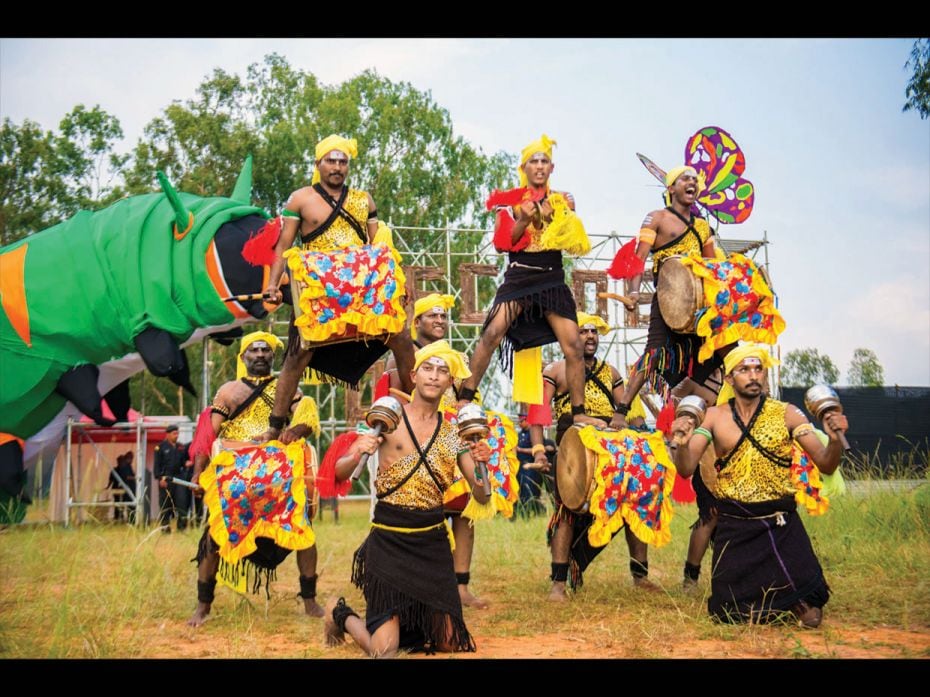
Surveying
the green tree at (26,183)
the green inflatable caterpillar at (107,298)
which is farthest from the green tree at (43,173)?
the green inflatable caterpillar at (107,298)

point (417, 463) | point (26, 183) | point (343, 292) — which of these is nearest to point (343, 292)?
point (343, 292)

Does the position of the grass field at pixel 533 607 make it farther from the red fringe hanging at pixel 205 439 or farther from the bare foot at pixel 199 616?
the red fringe hanging at pixel 205 439

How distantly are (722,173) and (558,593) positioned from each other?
3.18m

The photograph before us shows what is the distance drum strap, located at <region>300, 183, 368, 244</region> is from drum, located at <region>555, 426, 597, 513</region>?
1889 mm

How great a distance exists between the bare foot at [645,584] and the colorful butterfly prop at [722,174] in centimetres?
262

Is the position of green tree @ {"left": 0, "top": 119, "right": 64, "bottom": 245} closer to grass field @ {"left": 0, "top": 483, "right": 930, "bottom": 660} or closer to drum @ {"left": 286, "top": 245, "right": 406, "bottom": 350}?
grass field @ {"left": 0, "top": 483, "right": 930, "bottom": 660}

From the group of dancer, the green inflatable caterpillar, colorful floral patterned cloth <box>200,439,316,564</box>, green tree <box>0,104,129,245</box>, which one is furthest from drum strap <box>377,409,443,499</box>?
green tree <box>0,104,129,245</box>

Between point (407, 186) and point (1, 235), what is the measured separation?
9836mm

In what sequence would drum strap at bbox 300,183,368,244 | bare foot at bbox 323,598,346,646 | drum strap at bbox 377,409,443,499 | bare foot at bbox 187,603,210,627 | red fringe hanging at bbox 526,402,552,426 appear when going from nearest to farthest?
drum strap at bbox 377,409,443,499 → bare foot at bbox 323,598,346,646 → drum strap at bbox 300,183,368,244 → bare foot at bbox 187,603,210,627 → red fringe hanging at bbox 526,402,552,426

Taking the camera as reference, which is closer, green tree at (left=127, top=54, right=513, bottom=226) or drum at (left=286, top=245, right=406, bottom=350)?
drum at (left=286, top=245, right=406, bottom=350)

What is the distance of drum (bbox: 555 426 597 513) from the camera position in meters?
6.37

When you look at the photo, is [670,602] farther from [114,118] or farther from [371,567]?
[114,118]

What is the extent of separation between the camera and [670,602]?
634cm

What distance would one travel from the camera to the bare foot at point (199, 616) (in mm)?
6160
